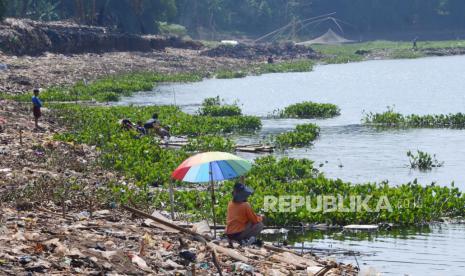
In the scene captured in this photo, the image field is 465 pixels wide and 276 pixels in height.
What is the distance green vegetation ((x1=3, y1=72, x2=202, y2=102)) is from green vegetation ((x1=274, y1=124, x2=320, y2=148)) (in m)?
13.7

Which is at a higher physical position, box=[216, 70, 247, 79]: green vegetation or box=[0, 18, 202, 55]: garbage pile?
box=[0, 18, 202, 55]: garbage pile

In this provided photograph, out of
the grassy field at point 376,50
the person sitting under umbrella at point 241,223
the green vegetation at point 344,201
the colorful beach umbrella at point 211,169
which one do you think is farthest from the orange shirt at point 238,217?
the grassy field at point 376,50

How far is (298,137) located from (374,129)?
23.4 ft

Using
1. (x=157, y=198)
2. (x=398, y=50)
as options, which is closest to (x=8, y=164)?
(x=157, y=198)

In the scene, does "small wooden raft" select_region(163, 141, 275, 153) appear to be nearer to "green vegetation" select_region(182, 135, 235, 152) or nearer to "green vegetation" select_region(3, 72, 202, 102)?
"green vegetation" select_region(182, 135, 235, 152)

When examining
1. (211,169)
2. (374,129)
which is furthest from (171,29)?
(211,169)

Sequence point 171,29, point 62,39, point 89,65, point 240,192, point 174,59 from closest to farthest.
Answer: point 240,192, point 89,65, point 62,39, point 174,59, point 171,29

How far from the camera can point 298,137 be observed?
99.4 ft

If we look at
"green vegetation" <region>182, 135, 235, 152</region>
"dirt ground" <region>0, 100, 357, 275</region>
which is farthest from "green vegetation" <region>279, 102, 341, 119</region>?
"dirt ground" <region>0, 100, 357, 275</region>

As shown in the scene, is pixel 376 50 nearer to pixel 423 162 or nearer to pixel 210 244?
pixel 423 162

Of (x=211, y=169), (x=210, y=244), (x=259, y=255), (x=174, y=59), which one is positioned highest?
(x=174, y=59)

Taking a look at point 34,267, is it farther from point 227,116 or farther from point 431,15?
point 431,15

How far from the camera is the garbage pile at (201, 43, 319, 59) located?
298ft

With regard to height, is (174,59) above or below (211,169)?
above
